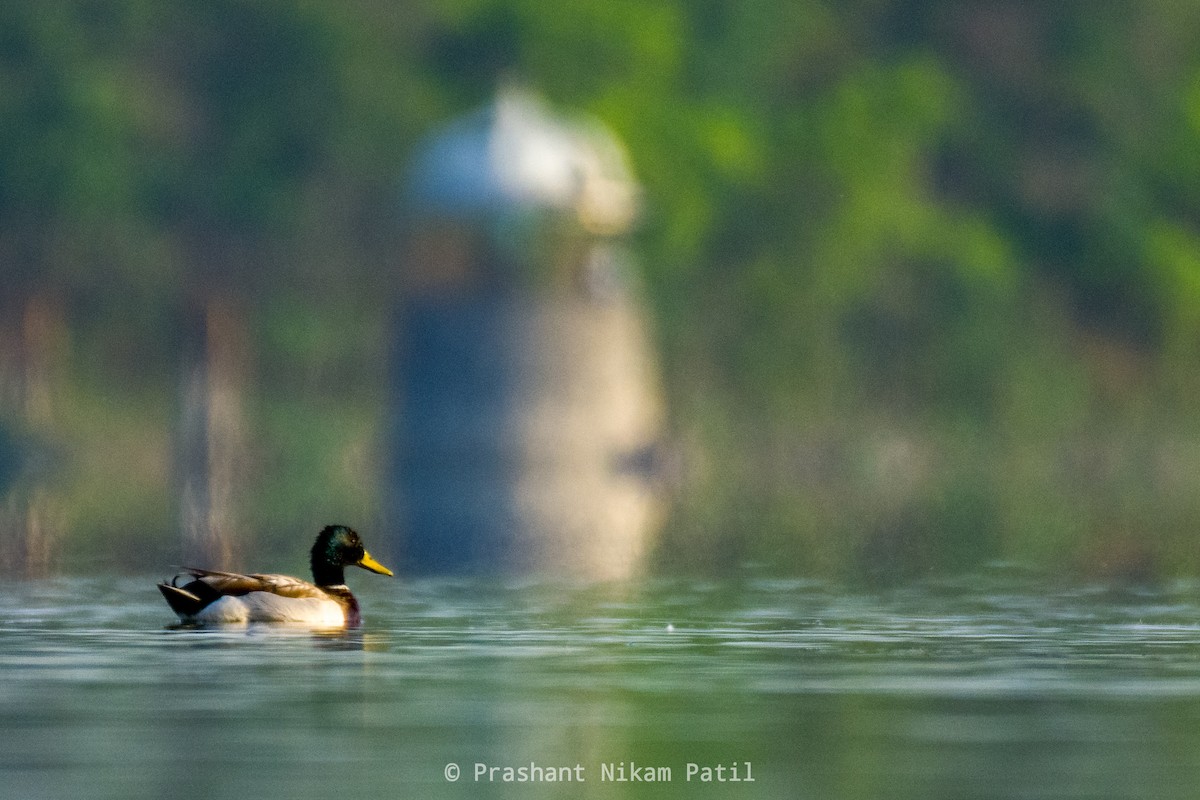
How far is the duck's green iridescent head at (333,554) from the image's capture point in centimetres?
2647

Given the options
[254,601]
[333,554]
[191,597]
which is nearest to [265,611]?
[254,601]

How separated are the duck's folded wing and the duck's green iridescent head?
3.30ft

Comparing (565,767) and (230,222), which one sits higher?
(230,222)

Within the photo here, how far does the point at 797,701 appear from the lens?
20391 mm

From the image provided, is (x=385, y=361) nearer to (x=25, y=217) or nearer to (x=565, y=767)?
(x=25, y=217)

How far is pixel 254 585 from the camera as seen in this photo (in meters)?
25.2

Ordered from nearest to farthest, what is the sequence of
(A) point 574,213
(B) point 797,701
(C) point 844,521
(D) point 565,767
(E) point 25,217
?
1. (D) point 565,767
2. (B) point 797,701
3. (C) point 844,521
4. (A) point 574,213
5. (E) point 25,217

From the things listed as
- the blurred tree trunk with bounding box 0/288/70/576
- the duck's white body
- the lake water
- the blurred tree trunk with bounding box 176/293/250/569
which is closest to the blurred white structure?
the blurred tree trunk with bounding box 176/293/250/569

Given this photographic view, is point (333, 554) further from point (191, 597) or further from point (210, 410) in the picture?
point (210, 410)

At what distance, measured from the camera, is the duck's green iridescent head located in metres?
26.5

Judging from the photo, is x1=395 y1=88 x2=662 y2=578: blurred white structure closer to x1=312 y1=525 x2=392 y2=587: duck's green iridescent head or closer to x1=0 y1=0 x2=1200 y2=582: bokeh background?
x1=0 y1=0 x2=1200 y2=582: bokeh background

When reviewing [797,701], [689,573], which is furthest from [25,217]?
[797,701]

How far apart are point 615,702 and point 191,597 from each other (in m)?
5.52

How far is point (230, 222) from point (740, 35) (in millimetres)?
16468
